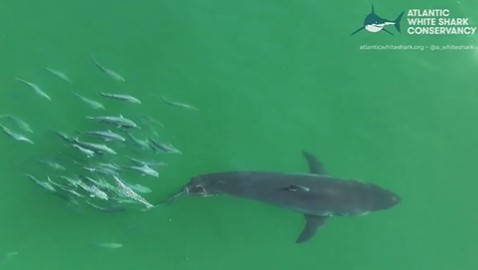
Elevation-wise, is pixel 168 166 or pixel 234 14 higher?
pixel 234 14

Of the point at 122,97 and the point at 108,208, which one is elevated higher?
the point at 122,97

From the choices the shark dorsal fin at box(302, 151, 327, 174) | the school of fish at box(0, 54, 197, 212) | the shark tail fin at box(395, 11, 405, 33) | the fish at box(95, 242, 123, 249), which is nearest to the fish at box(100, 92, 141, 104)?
the school of fish at box(0, 54, 197, 212)

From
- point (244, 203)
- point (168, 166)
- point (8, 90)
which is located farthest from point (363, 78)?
point (8, 90)

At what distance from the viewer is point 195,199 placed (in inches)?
204

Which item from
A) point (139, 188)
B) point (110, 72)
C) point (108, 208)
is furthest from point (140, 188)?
point (110, 72)

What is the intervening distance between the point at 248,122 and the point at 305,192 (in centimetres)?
79

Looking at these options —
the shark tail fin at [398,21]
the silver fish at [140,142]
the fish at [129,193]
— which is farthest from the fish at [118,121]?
the shark tail fin at [398,21]

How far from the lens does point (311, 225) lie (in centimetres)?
502

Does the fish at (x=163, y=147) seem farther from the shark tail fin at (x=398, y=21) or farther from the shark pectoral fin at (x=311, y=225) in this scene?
the shark tail fin at (x=398, y=21)

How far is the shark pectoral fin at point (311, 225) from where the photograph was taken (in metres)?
5.00

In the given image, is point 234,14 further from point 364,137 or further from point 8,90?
point 8,90

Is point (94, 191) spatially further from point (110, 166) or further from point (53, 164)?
point (53, 164)

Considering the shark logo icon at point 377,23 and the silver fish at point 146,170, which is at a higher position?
the shark logo icon at point 377,23

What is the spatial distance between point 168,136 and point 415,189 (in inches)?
78.7
